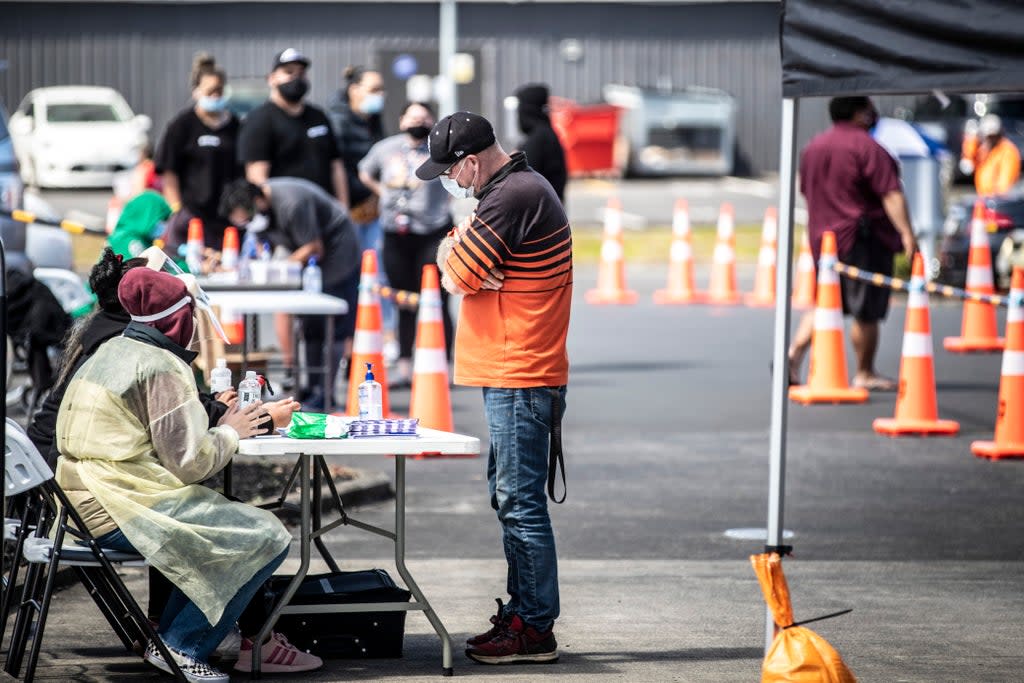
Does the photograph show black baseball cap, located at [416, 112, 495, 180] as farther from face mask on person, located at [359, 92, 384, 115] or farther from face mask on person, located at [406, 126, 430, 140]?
face mask on person, located at [359, 92, 384, 115]

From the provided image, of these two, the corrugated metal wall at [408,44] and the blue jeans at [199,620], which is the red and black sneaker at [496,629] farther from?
the corrugated metal wall at [408,44]

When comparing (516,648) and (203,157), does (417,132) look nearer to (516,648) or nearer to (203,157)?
(203,157)

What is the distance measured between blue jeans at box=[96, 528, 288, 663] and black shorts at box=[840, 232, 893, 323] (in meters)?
7.64

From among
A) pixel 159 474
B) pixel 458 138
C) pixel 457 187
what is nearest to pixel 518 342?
pixel 457 187

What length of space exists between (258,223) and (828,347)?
4109 millimetres

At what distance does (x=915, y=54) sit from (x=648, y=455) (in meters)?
5.78

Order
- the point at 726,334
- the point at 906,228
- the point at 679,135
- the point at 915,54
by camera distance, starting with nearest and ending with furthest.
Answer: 1. the point at 915,54
2. the point at 906,228
3. the point at 726,334
4. the point at 679,135

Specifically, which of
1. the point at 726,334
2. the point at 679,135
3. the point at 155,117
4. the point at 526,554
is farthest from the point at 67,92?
the point at 526,554

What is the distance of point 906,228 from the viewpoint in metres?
12.5

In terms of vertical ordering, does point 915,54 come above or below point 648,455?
above

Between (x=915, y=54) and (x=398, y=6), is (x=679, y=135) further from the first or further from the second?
(x=915, y=54)

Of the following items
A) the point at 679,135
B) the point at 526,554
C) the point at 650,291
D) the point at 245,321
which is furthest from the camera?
the point at 679,135

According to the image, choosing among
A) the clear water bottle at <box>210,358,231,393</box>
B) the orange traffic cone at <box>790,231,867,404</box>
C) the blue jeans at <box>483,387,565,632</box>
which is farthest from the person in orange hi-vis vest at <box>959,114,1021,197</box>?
the blue jeans at <box>483,387,565,632</box>

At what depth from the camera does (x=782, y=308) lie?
5.97 meters
